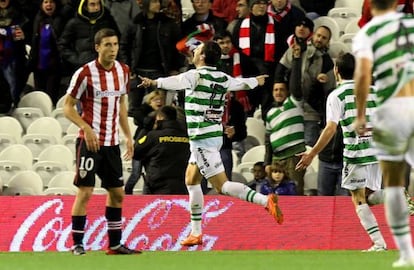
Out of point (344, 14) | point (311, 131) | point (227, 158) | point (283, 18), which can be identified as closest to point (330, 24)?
point (344, 14)

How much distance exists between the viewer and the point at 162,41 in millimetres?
18547

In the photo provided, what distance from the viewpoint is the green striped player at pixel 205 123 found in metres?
13.8

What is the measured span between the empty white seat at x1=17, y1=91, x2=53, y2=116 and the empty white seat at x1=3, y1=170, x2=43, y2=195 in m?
2.30

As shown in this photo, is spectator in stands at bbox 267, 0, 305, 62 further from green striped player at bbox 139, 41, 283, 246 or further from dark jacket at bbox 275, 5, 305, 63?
green striped player at bbox 139, 41, 283, 246

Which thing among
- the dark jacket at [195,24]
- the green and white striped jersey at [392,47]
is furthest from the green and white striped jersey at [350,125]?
the dark jacket at [195,24]

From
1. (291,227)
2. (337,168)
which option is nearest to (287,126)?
(337,168)

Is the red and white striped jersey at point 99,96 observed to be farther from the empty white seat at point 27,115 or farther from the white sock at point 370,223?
the empty white seat at point 27,115

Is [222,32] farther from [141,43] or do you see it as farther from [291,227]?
[291,227]

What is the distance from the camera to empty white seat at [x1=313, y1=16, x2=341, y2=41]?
1891cm

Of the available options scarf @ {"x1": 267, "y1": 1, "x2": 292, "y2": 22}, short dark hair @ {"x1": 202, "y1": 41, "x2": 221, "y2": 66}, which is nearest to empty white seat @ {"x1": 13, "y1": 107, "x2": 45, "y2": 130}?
scarf @ {"x1": 267, "y1": 1, "x2": 292, "y2": 22}

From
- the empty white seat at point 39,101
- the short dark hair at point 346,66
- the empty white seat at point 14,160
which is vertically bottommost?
the empty white seat at point 14,160

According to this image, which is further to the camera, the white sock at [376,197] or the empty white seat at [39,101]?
the empty white seat at [39,101]

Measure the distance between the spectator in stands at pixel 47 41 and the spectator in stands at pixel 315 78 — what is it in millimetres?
3635

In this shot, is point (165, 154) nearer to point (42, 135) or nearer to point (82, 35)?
point (42, 135)
